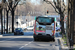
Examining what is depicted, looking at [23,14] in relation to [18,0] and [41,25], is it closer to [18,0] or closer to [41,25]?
[18,0]

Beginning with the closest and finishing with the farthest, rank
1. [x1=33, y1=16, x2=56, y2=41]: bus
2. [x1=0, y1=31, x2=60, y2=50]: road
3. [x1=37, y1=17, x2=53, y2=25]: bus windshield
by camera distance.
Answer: [x1=0, y1=31, x2=60, y2=50]: road, [x1=33, y1=16, x2=56, y2=41]: bus, [x1=37, y1=17, x2=53, y2=25]: bus windshield

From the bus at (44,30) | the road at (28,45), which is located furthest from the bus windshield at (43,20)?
the road at (28,45)

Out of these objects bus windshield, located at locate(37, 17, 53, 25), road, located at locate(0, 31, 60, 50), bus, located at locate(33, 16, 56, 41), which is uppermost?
bus windshield, located at locate(37, 17, 53, 25)

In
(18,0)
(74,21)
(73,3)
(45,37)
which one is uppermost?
(18,0)

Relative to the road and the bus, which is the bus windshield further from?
the road

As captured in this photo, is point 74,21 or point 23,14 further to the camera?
point 23,14

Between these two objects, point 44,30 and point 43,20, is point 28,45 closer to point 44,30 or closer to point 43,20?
point 44,30

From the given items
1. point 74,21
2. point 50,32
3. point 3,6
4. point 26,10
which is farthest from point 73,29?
point 26,10

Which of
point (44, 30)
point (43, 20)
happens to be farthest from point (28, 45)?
point (43, 20)

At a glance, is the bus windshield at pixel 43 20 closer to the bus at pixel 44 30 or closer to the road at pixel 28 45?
the bus at pixel 44 30

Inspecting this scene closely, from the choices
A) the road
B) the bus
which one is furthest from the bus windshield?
the road

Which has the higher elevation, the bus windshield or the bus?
the bus windshield

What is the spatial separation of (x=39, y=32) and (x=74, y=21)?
918 centimetres

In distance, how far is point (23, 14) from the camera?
167000 mm
